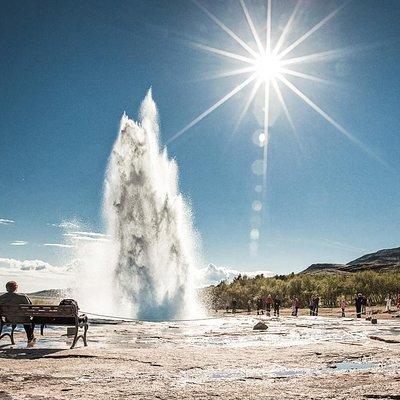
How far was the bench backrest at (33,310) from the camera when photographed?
38.5 feet

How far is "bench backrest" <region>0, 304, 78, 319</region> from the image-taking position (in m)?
11.8

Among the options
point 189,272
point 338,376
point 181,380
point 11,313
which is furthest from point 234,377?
point 189,272

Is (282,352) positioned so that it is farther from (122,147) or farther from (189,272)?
(122,147)

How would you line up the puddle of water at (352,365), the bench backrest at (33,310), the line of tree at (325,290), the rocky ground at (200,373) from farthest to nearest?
1. the line of tree at (325,290)
2. the bench backrest at (33,310)
3. the puddle of water at (352,365)
4. the rocky ground at (200,373)

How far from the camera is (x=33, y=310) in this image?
11.8 m

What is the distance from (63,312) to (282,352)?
5407mm

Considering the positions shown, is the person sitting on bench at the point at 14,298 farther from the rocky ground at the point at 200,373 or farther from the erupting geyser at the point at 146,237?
the erupting geyser at the point at 146,237

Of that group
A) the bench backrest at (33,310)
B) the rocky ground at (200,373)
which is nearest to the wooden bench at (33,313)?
the bench backrest at (33,310)

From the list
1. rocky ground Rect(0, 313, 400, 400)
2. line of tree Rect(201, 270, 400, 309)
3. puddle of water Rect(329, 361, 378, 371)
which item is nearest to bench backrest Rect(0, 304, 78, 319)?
rocky ground Rect(0, 313, 400, 400)

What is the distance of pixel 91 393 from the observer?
6.41 m

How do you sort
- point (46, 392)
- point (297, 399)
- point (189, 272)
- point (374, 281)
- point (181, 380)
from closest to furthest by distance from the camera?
1. point (297, 399)
2. point (46, 392)
3. point (181, 380)
4. point (189, 272)
5. point (374, 281)

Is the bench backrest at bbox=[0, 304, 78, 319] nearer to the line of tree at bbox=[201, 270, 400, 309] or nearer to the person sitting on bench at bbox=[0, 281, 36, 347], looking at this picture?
the person sitting on bench at bbox=[0, 281, 36, 347]

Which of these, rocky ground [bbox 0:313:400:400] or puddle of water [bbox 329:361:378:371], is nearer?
rocky ground [bbox 0:313:400:400]

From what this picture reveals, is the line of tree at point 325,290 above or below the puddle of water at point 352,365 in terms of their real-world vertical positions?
above
